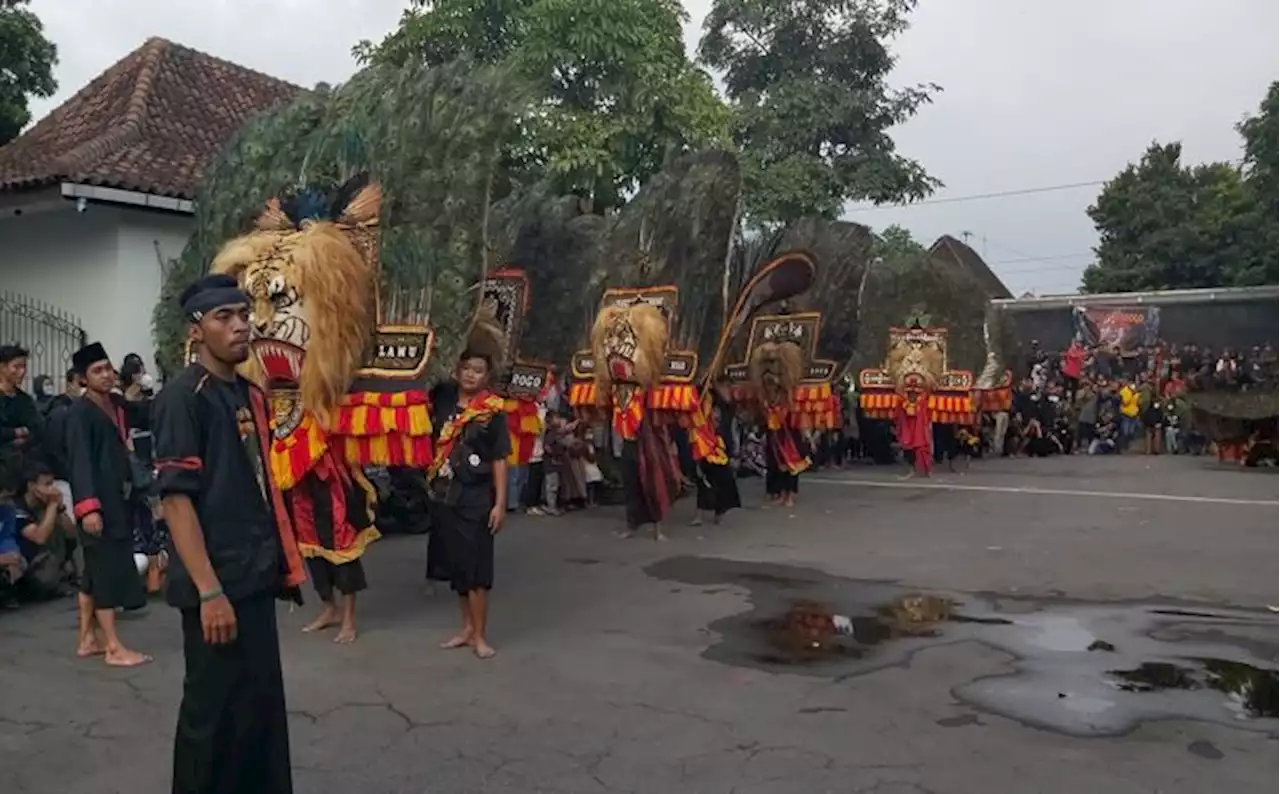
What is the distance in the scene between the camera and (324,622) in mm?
6680

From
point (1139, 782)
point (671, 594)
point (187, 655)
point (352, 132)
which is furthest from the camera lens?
point (671, 594)

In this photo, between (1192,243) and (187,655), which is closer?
(187,655)

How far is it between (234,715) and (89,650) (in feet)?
10.4

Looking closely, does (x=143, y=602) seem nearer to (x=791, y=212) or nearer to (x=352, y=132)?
(x=352, y=132)

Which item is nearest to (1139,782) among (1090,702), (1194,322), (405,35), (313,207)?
(1090,702)

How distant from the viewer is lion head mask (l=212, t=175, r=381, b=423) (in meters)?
5.95

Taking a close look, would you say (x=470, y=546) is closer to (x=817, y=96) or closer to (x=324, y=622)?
(x=324, y=622)

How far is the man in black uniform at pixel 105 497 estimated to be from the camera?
5.88m

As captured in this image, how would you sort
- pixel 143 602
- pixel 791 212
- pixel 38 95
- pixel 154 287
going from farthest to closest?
pixel 791 212
pixel 38 95
pixel 154 287
pixel 143 602

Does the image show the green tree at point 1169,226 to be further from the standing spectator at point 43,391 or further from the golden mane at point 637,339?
the standing spectator at point 43,391

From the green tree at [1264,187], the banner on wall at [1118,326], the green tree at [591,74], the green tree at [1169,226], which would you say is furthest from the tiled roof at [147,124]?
the green tree at [1169,226]

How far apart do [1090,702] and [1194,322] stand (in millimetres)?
21469


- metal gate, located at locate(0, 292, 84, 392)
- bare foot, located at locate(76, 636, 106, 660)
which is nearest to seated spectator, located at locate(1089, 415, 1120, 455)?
metal gate, located at locate(0, 292, 84, 392)

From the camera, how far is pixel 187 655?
134 inches
